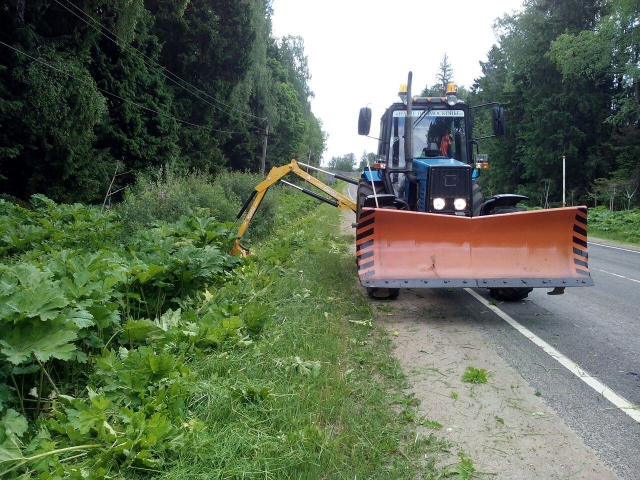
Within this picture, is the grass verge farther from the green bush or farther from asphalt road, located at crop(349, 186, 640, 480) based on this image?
the green bush

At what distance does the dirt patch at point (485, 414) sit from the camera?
3.46 m

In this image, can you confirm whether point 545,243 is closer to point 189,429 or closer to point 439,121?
point 439,121

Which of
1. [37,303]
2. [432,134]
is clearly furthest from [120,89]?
[37,303]

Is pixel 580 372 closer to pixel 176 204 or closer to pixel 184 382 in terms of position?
pixel 184 382

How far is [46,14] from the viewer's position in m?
16.6

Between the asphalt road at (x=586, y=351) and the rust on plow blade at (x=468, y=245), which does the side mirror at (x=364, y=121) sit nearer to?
the rust on plow blade at (x=468, y=245)

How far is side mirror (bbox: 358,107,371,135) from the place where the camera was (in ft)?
28.1

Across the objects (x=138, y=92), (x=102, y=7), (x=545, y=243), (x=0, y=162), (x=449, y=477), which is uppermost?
(x=102, y=7)

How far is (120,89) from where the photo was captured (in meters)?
20.5

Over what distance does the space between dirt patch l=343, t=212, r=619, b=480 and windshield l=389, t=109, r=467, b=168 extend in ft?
12.7

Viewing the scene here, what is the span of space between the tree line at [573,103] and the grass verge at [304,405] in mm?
24687

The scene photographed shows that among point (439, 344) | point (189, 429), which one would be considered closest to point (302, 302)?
point (439, 344)

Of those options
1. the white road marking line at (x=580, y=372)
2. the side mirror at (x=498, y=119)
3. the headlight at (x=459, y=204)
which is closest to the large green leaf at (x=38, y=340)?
the white road marking line at (x=580, y=372)

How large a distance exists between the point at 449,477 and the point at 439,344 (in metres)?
2.73
